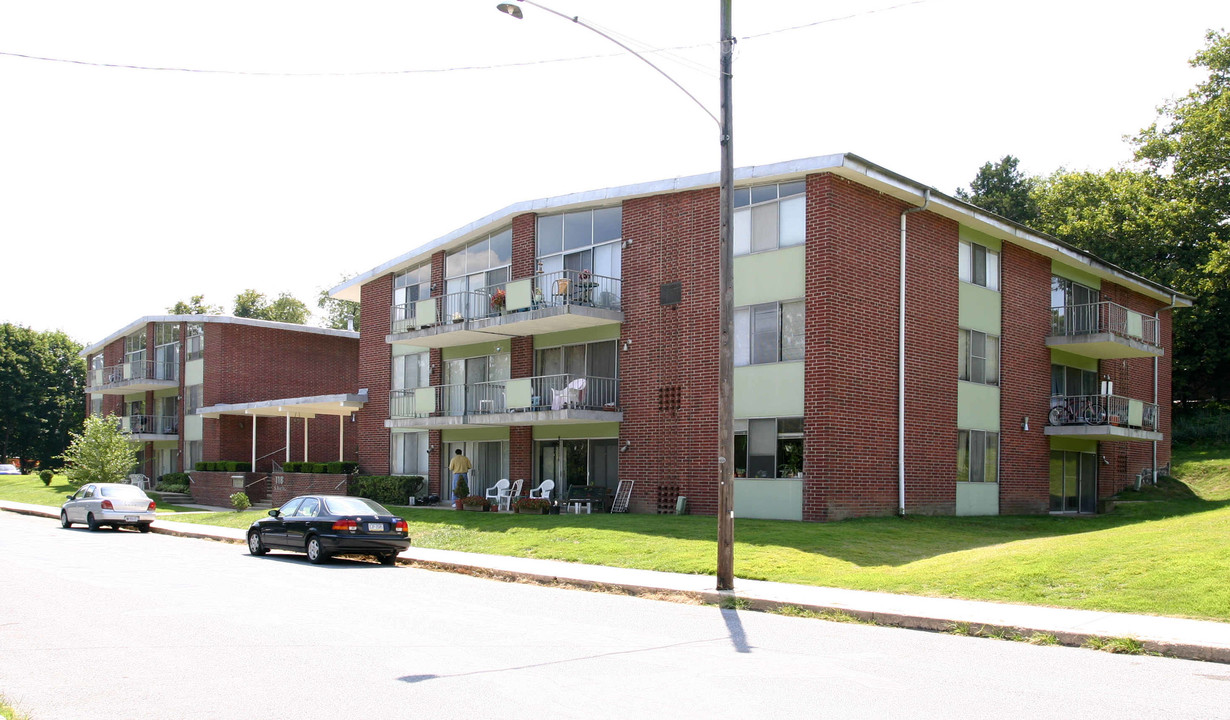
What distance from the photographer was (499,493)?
95.9 ft

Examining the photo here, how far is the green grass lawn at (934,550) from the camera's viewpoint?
12.4m

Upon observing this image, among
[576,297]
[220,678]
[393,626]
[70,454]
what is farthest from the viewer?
[70,454]

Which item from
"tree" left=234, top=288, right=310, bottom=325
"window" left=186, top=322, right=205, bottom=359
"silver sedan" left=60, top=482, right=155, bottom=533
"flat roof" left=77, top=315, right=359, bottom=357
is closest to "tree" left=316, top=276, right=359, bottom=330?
"tree" left=234, top=288, right=310, bottom=325

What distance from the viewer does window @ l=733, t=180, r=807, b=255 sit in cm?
2306

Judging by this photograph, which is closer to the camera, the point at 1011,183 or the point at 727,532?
the point at 727,532

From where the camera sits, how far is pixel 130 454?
41531 mm

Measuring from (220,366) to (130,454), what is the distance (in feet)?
17.0

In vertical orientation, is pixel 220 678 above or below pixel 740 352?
below

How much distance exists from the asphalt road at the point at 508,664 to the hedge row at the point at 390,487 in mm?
18163

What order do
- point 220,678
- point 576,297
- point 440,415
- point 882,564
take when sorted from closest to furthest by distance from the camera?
point 220,678
point 882,564
point 576,297
point 440,415

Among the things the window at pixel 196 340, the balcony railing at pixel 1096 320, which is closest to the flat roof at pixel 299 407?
the window at pixel 196 340

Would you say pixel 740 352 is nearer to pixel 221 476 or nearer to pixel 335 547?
pixel 335 547

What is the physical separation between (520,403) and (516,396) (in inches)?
10.9

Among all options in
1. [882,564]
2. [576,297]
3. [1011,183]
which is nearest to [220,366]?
[576,297]
